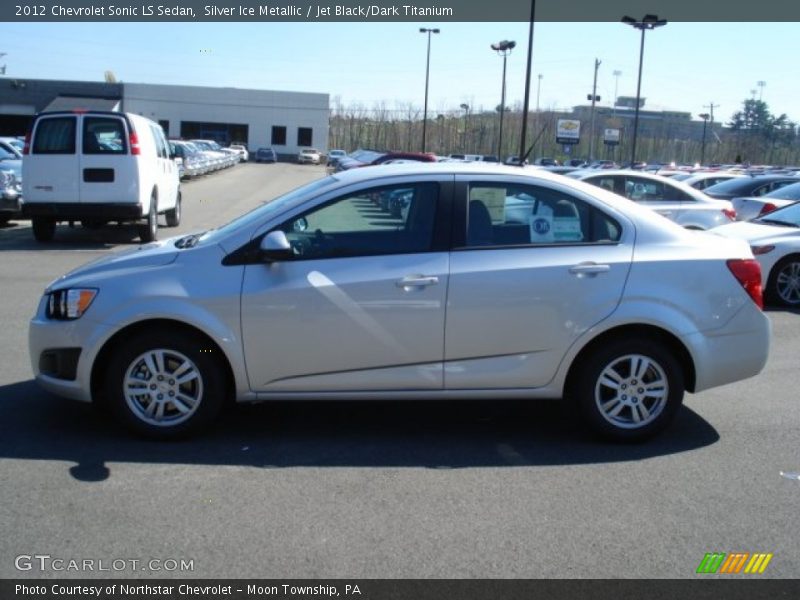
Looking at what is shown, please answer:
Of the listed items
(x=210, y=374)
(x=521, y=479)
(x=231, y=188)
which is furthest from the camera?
(x=231, y=188)

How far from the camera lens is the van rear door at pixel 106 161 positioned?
14.4m

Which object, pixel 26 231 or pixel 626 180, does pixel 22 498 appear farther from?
pixel 26 231

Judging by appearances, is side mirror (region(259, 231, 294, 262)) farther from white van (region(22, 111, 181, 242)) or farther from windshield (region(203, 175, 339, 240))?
white van (region(22, 111, 181, 242))

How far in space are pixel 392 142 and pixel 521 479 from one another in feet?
300

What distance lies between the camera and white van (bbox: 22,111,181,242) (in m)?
14.3

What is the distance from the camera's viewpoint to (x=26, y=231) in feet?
55.8

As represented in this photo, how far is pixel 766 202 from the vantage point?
1491 cm

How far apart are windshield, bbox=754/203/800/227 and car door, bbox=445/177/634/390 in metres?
6.85

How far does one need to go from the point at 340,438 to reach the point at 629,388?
73.1 inches

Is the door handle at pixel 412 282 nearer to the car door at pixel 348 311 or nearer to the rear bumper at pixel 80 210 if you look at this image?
the car door at pixel 348 311

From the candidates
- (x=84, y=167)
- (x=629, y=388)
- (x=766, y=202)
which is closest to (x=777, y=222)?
(x=766, y=202)

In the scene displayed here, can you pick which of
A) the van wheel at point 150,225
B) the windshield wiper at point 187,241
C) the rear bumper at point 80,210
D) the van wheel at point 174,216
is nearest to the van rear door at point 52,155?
the rear bumper at point 80,210
